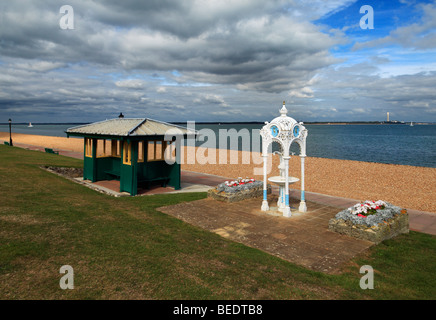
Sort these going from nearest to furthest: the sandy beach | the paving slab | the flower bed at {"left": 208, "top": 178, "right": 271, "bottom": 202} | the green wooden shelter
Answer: the paving slab
the flower bed at {"left": 208, "top": 178, "right": 271, "bottom": 202}
the green wooden shelter
the sandy beach

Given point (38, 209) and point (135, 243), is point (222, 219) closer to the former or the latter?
point (135, 243)

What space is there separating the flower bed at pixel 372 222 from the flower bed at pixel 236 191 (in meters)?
3.96

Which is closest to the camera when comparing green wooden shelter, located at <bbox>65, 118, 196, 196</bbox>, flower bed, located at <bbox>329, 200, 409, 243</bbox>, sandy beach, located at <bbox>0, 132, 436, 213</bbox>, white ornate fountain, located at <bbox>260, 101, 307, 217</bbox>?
flower bed, located at <bbox>329, 200, 409, 243</bbox>

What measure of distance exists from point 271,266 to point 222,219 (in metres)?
3.27

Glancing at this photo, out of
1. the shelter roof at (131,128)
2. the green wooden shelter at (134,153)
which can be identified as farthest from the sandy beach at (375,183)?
the shelter roof at (131,128)

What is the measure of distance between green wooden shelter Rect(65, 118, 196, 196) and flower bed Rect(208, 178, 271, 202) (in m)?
2.81

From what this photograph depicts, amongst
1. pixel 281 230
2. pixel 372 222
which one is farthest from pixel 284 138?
pixel 372 222

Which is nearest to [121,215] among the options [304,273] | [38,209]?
[38,209]

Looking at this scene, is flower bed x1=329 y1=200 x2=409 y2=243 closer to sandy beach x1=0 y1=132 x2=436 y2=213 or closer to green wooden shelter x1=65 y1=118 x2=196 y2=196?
sandy beach x1=0 y1=132 x2=436 y2=213

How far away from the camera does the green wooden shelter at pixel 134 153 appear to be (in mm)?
11734

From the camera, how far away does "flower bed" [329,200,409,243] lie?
7180 mm

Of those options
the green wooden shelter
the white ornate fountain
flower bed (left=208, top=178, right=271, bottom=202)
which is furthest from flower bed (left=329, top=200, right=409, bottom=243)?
the green wooden shelter

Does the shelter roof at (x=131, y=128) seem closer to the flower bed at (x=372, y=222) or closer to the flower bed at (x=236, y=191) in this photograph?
the flower bed at (x=236, y=191)

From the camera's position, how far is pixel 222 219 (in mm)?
8766
